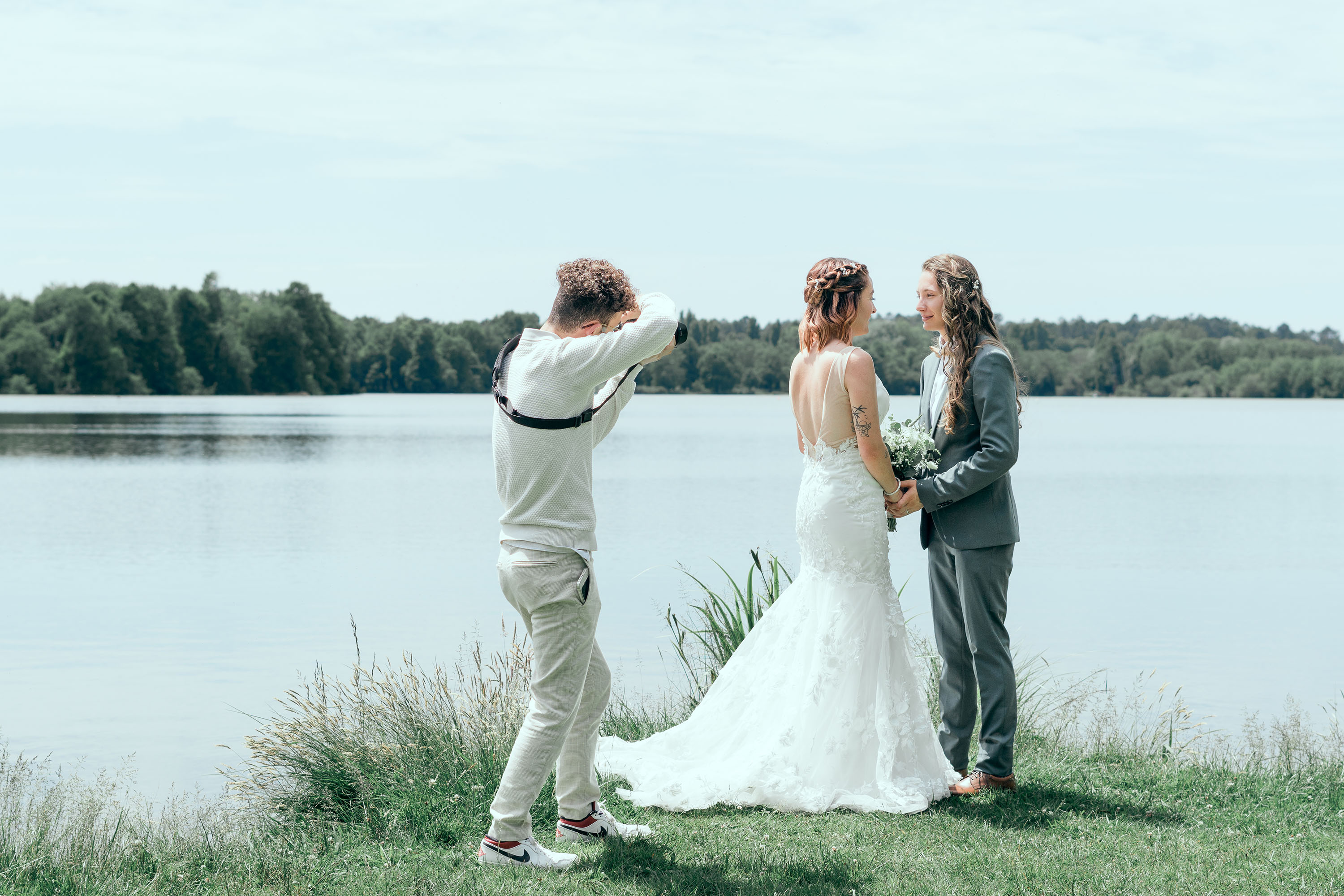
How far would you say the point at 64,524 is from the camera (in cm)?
2258

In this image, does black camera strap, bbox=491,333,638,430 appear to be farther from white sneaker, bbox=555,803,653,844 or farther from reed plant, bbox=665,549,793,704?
reed plant, bbox=665,549,793,704

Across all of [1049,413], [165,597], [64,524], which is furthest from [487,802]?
[1049,413]

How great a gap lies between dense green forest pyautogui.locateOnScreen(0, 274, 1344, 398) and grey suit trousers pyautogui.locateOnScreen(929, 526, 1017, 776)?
244 feet

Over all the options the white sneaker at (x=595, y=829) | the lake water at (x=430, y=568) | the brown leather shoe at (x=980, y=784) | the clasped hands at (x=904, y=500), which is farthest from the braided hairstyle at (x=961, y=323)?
the lake water at (x=430, y=568)

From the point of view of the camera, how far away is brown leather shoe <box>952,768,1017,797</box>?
17.9 ft

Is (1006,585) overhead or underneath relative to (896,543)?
overhead

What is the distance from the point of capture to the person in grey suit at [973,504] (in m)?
5.34

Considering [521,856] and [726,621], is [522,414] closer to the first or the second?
[521,856]

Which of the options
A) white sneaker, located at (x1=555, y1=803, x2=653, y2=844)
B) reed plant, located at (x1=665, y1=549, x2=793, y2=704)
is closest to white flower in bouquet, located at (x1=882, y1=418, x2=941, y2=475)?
reed plant, located at (x1=665, y1=549, x2=793, y2=704)

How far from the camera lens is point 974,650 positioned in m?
5.48

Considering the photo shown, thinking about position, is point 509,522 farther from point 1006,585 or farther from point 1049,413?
point 1049,413

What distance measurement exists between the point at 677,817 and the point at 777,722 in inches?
25.6

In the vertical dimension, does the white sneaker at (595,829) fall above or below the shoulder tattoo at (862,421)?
below

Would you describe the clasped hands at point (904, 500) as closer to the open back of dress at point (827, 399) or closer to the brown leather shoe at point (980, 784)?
the open back of dress at point (827, 399)
